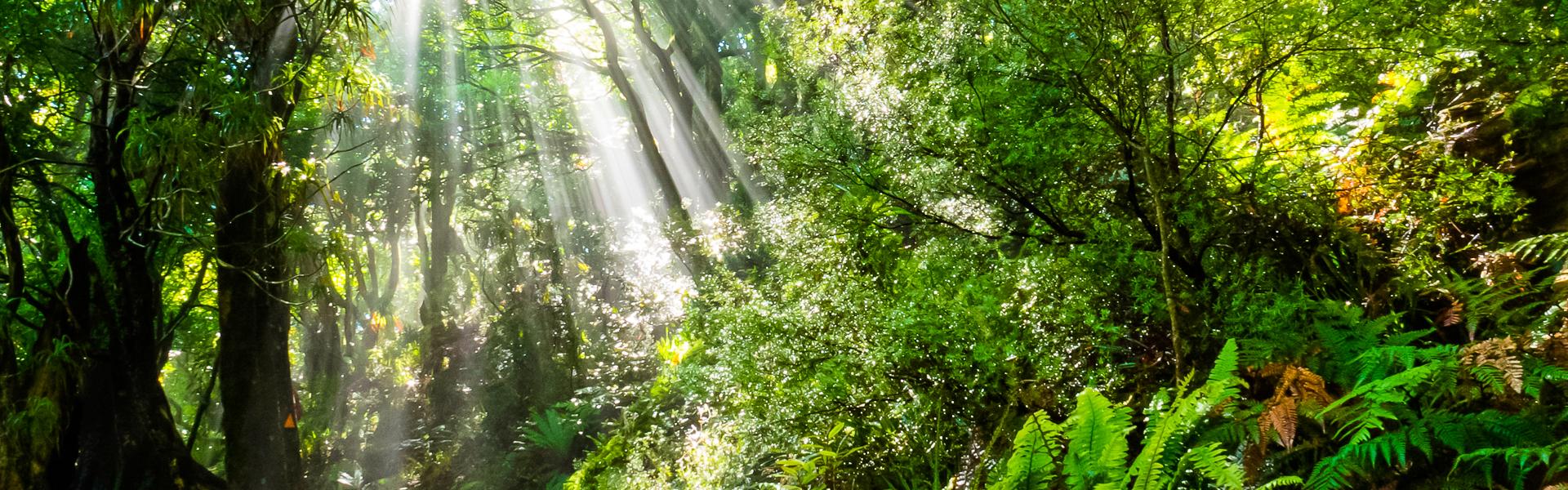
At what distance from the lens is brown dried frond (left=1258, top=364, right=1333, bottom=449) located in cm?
216

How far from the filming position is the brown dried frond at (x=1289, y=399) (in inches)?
85.1

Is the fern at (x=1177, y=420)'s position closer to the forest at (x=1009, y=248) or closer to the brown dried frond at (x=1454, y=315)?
the forest at (x=1009, y=248)

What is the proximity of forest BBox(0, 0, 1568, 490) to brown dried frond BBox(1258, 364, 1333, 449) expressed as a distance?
0.02 meters

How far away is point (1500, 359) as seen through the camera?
2.08 metres

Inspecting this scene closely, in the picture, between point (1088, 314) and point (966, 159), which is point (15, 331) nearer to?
point (966, 159)

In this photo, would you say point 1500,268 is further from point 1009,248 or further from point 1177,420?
point 1009,248

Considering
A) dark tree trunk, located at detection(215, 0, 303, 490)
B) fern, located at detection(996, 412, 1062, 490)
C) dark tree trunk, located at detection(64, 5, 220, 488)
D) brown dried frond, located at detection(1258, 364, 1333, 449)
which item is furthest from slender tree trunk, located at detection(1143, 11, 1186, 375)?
dark tree trunk, located at detection(64, 5, 220, 488)

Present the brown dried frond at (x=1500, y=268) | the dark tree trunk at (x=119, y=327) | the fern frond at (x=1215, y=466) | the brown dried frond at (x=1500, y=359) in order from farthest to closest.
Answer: the dark tree trunk at (x=119, y=327) < the brown dried frond at (x=1500, y=268) < the brown dried frond at (x=1500, y=359) < the fern frond at (x=1215, y=466)

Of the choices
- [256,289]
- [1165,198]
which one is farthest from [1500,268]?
[256,289]

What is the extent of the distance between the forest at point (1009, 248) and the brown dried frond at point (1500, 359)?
1 centimetres

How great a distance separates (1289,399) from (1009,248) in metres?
1.85

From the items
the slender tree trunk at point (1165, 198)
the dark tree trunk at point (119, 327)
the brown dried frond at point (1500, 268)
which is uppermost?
the dark tree trunk at point (119, 327)

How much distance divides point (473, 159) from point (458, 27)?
3.32 m

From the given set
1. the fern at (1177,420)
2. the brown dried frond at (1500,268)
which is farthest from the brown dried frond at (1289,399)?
the brown dried frond at (1500,268)
